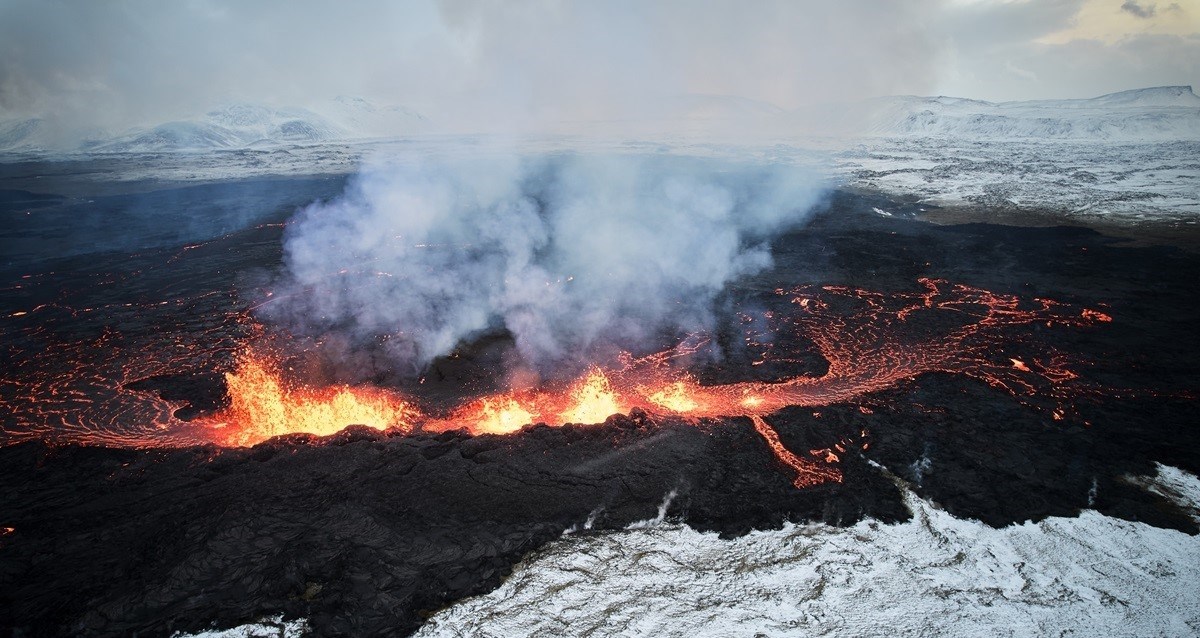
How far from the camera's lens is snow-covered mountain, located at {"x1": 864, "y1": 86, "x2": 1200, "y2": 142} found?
214 ft

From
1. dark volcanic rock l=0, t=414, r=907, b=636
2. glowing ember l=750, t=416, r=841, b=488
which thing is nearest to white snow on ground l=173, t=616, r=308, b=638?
dark volcanic rock l=0, t=414, r=907, b=636

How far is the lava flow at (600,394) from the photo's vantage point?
10.1 metres

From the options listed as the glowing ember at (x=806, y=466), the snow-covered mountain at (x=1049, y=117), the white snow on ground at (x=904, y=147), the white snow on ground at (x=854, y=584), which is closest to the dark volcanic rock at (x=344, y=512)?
the glowing ember at (x=806, y=466)

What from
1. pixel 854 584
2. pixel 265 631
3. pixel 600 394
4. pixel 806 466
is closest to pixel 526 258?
pixel 600 394

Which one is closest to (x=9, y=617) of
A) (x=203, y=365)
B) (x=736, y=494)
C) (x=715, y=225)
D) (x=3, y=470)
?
(x=3, y=470)

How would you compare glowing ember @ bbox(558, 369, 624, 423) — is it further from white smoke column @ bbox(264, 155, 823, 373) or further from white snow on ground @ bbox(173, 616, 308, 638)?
white snow on ground @ bbox(173, 616, 308, 638)

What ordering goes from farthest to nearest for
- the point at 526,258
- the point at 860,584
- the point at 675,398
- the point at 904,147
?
1. the point at 904,147
2. the point at 526,258
3. the point at 675,398
4. the point at 860,584

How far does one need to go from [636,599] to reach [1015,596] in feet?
16.4

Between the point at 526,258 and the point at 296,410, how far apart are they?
11824 millimetres

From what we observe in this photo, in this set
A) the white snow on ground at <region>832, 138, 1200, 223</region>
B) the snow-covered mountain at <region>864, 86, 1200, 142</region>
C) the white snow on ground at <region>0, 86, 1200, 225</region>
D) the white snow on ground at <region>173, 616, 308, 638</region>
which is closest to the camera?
the white snow on ground at <region>173, 616, 308, 638</region>

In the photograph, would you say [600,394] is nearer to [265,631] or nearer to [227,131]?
[265,631]

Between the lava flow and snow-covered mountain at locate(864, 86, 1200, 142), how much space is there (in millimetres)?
73979

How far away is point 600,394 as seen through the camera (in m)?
11.4

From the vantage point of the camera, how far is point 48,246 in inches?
962
